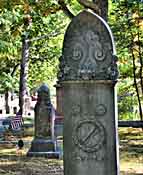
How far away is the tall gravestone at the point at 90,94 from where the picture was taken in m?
7.00

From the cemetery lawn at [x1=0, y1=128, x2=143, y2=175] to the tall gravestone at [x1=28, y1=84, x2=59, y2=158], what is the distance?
517mm

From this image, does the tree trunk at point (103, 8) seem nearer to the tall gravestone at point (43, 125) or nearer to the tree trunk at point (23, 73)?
the tall gravestone at point (43, 125)

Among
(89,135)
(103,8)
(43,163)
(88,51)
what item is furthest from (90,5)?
(89,135)

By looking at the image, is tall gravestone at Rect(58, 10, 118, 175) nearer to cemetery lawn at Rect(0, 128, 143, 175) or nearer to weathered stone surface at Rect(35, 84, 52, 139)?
cemetery lawn at Rect(0, 128, 143, 175)

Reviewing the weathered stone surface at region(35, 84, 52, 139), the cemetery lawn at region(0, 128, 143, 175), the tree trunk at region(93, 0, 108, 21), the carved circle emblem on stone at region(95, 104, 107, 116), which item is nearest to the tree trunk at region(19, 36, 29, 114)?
the cemetery lawn at region(0, 128, 143, 175)

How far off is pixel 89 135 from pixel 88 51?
46.1 inches

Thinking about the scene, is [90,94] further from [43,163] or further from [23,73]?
[23,73]

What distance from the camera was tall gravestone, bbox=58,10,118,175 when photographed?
275 inches

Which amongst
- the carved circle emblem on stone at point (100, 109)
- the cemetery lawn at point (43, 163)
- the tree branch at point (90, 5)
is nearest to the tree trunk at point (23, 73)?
the cemetery lawn at point (43, 163)

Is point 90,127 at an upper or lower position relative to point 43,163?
upper

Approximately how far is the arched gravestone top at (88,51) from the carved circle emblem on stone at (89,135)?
2.15 feet

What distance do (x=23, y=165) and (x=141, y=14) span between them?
949 centimetres

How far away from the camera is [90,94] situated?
702cm

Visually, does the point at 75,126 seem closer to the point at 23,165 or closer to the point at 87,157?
the point at 87,157
